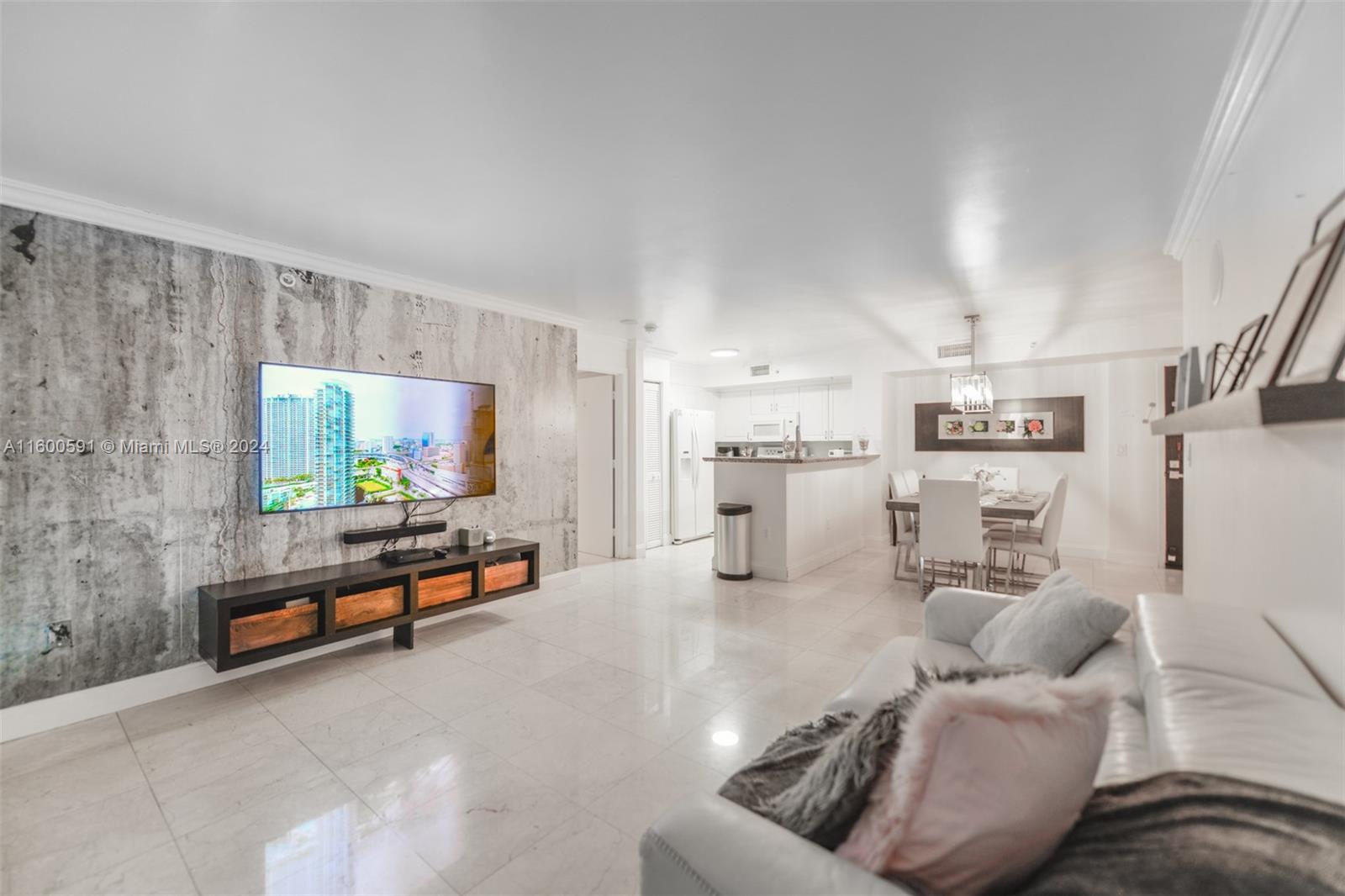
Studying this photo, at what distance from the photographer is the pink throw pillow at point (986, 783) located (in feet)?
2.49

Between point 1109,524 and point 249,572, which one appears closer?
point 249,572

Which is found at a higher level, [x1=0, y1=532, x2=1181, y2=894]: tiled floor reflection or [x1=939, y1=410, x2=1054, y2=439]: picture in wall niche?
[x1=939, y1=410, x2=1054, y2=439]: picture in wall niche

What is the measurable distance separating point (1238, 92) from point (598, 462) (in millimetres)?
5384

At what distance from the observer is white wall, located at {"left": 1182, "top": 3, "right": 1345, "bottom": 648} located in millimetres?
1341

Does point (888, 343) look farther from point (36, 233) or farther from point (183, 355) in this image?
point (36, 233)

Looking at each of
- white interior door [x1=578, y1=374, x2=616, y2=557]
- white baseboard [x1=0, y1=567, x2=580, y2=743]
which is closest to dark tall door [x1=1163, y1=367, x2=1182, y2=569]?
white interior door [x1=578, y1=374, x2=616, y2=557]

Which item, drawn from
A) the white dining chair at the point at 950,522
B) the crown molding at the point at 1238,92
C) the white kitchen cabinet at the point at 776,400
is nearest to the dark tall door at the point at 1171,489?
the white dining chair at the point at 950,522

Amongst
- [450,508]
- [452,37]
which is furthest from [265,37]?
[450,508]

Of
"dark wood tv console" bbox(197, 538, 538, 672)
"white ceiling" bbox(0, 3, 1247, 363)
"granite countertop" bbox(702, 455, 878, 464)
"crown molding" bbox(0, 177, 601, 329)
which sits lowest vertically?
"dark wood tv console" bbox(197, 538, 538, 672)

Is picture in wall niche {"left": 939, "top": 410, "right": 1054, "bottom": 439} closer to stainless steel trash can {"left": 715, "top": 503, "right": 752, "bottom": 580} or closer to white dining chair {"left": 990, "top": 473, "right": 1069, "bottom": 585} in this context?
white dining chair {"left": 990, "top": 473, "right": 1069, "bottom": 585}

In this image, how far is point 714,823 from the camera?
3.21ft

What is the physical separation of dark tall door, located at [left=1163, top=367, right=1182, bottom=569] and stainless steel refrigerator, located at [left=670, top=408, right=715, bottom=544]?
15.2 ft

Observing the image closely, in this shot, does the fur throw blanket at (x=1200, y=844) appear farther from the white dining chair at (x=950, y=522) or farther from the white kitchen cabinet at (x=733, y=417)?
the white kitchen cabinet at (x=733, y=417)

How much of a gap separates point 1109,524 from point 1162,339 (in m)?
1.92
